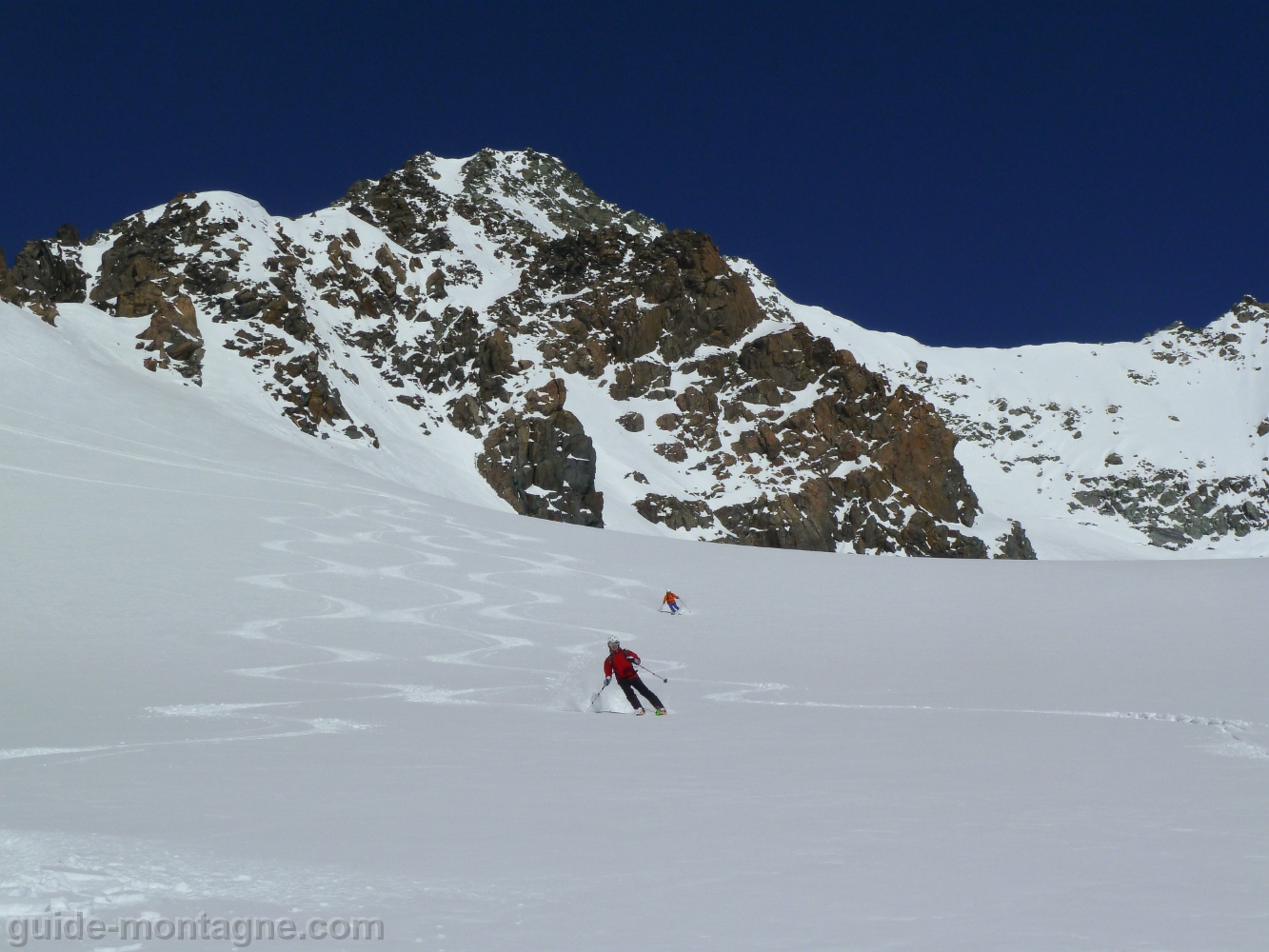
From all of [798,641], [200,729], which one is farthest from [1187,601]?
[200,729]

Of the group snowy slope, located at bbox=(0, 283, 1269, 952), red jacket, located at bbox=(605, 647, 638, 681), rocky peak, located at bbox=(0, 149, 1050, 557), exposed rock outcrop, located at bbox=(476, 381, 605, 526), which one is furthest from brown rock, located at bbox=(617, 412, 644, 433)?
red jacket, located at bbox=(605, 647, 638, 681)

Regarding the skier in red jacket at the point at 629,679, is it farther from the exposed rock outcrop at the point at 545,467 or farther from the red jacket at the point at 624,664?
the exposed rock outcrop at the point at 545,467

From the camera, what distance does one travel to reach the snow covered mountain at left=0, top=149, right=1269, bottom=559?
100 m

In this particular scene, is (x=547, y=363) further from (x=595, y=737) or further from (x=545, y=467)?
(x=595, y=737)

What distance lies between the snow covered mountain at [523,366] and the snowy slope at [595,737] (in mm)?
64445

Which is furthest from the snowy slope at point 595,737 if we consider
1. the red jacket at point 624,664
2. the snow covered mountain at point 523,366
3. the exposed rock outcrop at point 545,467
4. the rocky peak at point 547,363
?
the rocky peak at point 547,363

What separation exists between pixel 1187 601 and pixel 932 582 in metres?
6.68

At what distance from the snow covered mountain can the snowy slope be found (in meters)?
64.4

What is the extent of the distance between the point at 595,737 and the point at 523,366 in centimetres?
11411

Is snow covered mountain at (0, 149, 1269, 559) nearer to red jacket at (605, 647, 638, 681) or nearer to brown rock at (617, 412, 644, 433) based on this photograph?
brown rock at (617, 412, 644, 433)

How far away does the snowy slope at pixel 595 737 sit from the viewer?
5.04 meters

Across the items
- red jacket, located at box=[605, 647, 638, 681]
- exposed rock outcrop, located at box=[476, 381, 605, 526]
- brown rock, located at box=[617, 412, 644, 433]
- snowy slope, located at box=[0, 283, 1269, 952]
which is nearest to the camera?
snowy slope, located at box=[0, 283, 1269, 952]

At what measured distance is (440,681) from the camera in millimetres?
16891

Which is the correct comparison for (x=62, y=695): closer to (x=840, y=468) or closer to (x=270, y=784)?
(x=270, y=784)
